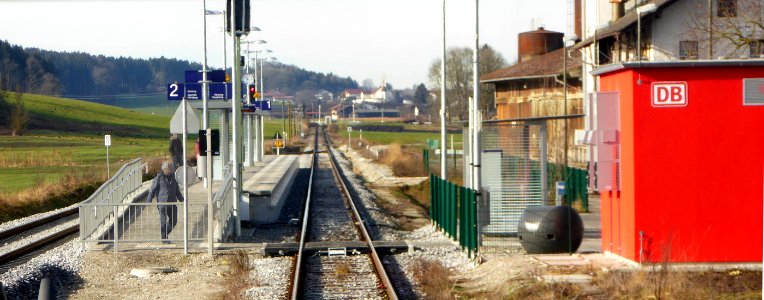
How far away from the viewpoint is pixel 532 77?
54.3 m

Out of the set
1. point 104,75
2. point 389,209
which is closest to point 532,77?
point 389,209

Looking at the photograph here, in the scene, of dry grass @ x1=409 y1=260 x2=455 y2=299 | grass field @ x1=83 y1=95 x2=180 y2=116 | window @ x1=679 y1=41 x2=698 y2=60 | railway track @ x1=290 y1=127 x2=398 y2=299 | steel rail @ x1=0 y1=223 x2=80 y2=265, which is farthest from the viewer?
grass field @ x1=83 y1=95 x2=180 y2=116

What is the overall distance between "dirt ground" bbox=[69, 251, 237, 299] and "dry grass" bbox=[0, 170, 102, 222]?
517 inches

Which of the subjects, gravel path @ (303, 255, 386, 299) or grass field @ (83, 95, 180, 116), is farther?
grass field @ (83, 95, 180, 116)

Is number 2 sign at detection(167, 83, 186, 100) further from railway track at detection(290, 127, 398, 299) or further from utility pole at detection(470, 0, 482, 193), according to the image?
utility pole at detection(470, 0, 482, 193)

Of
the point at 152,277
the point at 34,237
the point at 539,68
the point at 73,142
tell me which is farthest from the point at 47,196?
the point at 73,142

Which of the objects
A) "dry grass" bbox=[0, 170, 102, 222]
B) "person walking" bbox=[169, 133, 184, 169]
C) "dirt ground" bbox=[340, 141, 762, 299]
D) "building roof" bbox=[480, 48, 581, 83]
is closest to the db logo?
"dirt ground" bbox=[340, 141, 762, 299]

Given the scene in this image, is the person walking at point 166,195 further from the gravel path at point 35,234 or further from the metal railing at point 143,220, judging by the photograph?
the gravel path at point 35,234

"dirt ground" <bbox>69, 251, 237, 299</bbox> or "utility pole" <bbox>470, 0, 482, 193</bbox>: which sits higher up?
"utility pole" <bbox>470, 0, 482, 193</bbox>

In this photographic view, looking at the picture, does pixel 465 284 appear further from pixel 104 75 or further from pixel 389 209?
pixel 104 75

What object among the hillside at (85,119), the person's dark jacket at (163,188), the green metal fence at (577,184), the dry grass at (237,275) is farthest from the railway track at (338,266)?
the hillside at (85,119)

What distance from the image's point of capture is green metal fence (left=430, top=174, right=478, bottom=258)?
60.7 feet

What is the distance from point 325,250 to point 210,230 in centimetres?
231

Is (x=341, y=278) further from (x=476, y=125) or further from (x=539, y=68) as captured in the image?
(x=539, y=68)
